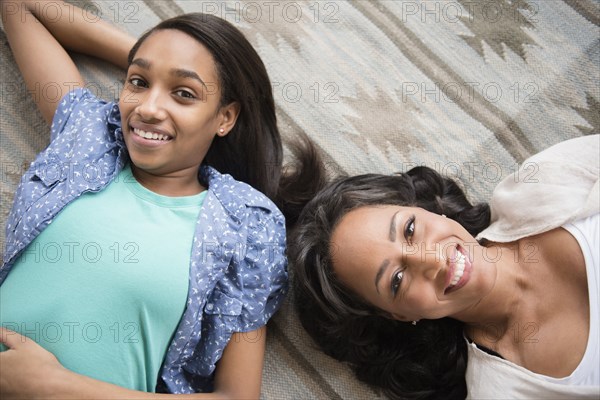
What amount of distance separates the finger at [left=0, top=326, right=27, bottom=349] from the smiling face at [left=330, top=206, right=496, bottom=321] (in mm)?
611

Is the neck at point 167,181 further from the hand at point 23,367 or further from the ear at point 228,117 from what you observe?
the hand at point 23,367

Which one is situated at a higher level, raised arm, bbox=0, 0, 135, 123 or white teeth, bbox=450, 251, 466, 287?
raised arm, bbox=0, 0, 135, 123

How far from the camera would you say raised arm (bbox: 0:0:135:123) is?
4.09ft

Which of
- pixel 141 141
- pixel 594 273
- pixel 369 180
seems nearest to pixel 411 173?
pixel 369 180

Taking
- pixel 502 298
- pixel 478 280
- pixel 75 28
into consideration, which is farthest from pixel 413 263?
pixel 75 28

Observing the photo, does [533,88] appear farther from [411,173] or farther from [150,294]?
[150,294]

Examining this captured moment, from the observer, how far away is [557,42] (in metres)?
1.39

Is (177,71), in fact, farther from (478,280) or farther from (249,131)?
(478,280)

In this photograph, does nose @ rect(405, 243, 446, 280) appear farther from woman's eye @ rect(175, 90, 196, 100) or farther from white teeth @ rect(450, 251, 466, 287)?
woman's eye @ rect(175, 90, 196, 100)

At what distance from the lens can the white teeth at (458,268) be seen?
1.04 m

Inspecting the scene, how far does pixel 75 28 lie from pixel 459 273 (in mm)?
1008

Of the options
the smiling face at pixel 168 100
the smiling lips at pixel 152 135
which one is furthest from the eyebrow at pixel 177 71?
the smiling lips at pixel 152 135

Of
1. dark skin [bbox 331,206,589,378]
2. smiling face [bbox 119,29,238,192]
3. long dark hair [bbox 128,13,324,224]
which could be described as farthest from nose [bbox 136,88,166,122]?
dark skin [bbox 331,206,589,378]

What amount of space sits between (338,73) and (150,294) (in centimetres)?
71
